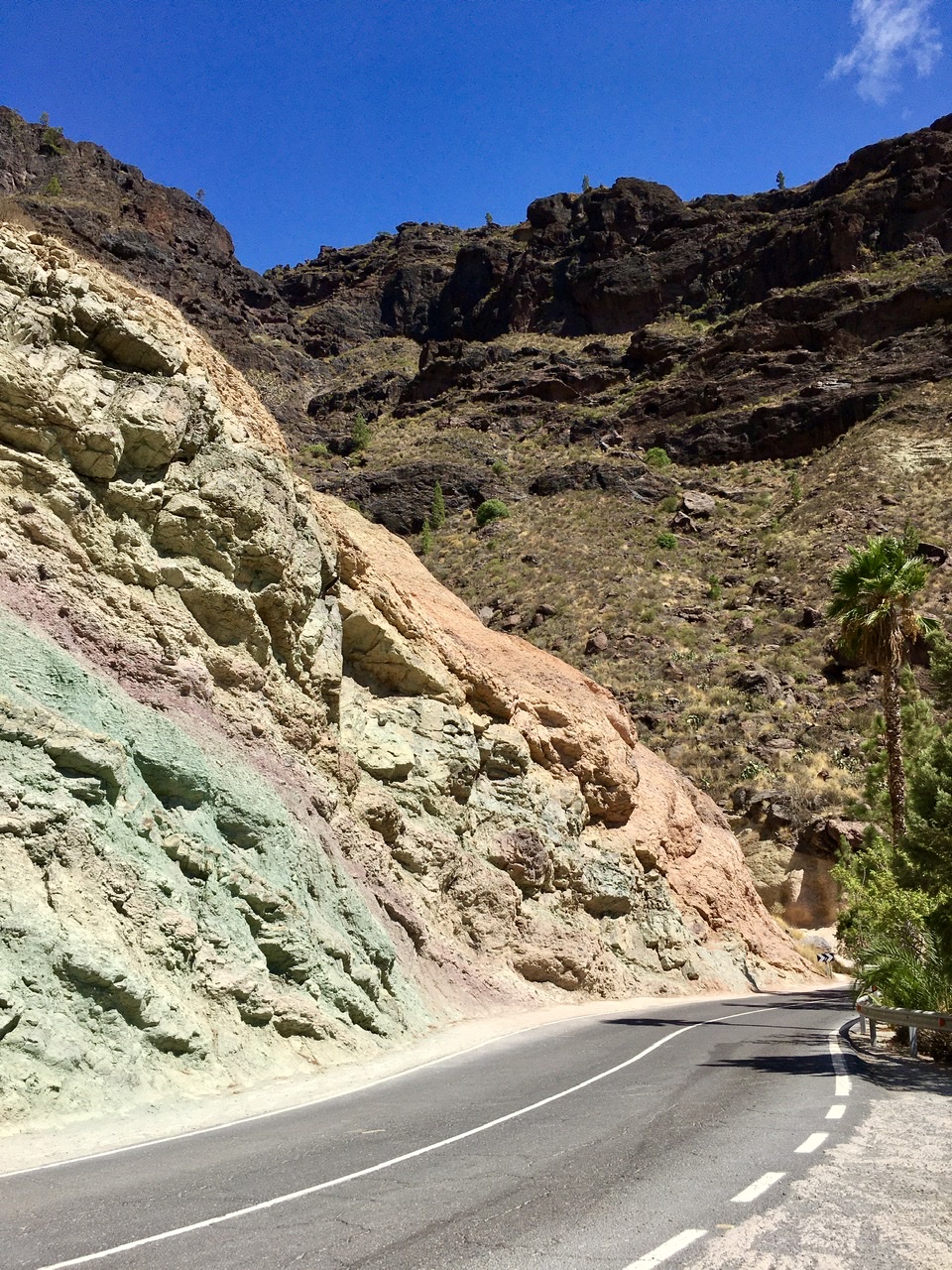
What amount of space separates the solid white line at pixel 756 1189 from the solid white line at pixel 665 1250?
73 cm

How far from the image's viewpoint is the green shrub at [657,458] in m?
78.5

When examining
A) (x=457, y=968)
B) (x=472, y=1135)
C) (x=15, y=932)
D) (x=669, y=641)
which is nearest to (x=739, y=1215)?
(x=472, y=1135)

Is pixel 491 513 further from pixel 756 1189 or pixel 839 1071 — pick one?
pixel 756 1189

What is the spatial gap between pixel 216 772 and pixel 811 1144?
9540 mm

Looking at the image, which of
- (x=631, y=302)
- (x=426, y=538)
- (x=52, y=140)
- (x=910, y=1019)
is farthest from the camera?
(x=631, y=302)

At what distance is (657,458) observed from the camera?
7875 centimetres

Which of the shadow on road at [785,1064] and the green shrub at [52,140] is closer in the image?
the shadow on road at [785,1064]

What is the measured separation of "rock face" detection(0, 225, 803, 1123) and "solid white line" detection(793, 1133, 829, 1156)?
6.32 metres

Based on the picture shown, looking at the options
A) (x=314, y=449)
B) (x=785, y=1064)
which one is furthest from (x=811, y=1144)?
A: (x=314, y=449)

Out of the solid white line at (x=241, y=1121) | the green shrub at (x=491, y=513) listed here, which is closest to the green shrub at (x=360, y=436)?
the green shrub at (x=491, y=513)

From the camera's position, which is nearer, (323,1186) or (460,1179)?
(323,1186)

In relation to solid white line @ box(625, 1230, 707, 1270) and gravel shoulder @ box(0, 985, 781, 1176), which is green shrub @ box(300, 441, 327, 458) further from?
solid white line @ box(625, 1230, 707, 1270)

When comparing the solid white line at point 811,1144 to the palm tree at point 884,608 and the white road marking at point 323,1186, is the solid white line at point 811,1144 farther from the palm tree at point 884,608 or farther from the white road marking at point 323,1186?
the palm tree at point 884,608

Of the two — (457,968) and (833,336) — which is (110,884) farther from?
(833,336)
